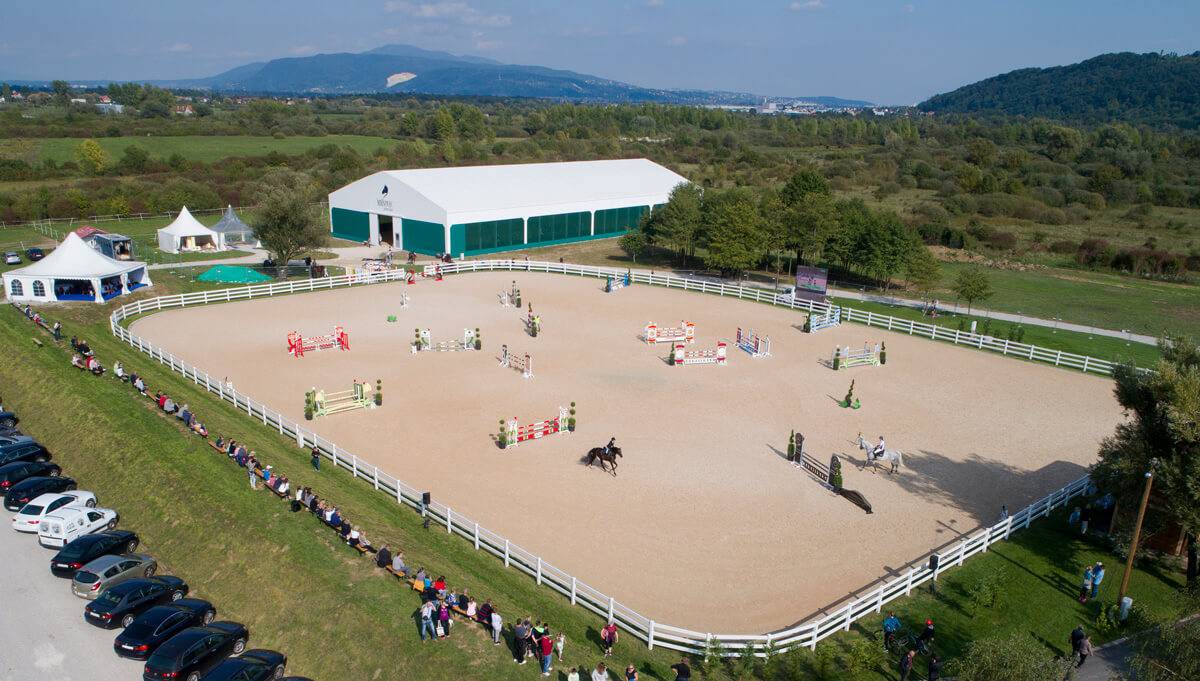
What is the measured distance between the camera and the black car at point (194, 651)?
535 inches

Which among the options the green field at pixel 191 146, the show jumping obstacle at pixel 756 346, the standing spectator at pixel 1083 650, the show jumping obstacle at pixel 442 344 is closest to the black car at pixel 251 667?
the standing spectator at pixel 1083 650

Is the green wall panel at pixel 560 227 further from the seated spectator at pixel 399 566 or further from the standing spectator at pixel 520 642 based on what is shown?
the standing spectator at pixel 520 642

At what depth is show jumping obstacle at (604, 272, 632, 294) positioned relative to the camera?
1759 inches

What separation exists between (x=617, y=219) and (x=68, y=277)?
38.6 metres

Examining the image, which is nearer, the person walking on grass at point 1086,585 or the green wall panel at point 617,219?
the person walking on grass at point 1086,585

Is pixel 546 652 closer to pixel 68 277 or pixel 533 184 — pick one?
pixel 68 277

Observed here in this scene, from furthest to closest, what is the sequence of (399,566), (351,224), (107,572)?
(351,224), (107,572), (399,566)

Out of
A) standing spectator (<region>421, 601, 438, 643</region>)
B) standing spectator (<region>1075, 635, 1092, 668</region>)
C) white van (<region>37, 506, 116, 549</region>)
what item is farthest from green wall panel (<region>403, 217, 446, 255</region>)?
standing spectator (<region>1075, 635, 1092, 668</region>)

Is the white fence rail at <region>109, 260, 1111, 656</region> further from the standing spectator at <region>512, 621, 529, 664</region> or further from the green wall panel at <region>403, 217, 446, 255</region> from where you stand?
the green wall panel at <region>403, 217, 446, 255</region>

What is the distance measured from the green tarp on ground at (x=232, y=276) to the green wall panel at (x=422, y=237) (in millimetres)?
12038

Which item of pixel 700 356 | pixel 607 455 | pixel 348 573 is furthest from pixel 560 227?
pixel 348 573

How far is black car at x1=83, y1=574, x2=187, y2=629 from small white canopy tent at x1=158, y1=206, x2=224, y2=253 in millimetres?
41666

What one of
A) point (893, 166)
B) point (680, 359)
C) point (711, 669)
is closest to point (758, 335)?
point (680, 359)

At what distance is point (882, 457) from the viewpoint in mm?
22594
